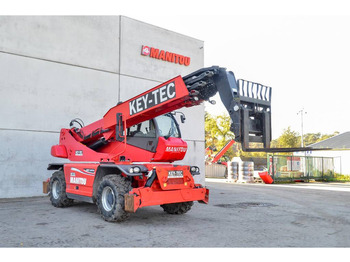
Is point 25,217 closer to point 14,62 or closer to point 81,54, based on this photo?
point 14,62

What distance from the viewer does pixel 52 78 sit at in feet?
40.8

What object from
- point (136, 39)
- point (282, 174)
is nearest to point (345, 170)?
point (282, 174)

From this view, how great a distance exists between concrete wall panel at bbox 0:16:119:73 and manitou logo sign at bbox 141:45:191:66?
1605 millimetres

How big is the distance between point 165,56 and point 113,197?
1104cm

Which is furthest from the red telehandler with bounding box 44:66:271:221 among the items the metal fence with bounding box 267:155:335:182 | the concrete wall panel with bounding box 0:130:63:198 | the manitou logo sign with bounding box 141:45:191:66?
the metal fence with bounding box 267:155:335:182

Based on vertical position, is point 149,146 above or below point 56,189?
above

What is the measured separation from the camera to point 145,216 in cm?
786

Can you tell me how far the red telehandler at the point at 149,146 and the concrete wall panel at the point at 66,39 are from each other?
15.2 feet

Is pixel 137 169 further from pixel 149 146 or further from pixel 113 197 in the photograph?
pixel 149 146

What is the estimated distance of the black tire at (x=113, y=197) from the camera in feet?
21.9

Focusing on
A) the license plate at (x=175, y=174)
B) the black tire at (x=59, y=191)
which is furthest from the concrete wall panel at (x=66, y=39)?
the license plate at (x=175, y=174)

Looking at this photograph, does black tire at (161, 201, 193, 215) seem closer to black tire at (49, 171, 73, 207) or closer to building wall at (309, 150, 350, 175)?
black tire at (49, 171, 73, 207)

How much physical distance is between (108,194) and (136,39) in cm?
1000

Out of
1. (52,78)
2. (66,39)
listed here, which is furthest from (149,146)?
(66,39)
